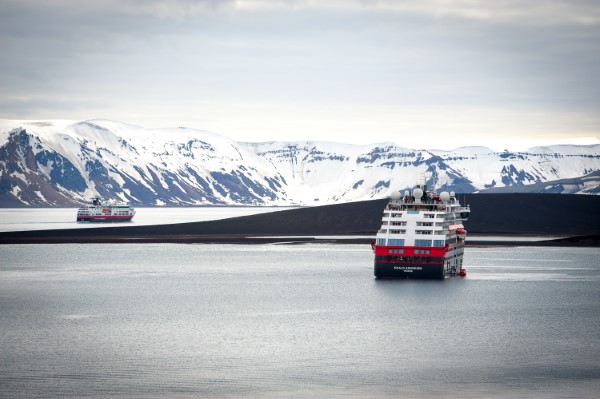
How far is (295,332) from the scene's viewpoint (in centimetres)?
6806

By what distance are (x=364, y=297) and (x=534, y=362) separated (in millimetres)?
32984

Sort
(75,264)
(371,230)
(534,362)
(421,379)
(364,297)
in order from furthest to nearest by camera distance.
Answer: (371,230)
(75,264)
(364,297)
(534,362)
(421,379)

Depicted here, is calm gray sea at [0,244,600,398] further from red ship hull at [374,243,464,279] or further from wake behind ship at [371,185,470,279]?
wake behind ship at [371,185,470,279]

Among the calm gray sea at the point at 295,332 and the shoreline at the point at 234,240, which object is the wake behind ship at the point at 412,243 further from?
the shoreline at the point at 234,240

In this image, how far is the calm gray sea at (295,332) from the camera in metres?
50.1

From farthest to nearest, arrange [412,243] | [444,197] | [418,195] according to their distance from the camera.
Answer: [444,197], [418,195], [412,243]

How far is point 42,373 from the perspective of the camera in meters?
52.6

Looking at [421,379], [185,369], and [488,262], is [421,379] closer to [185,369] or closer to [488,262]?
[185,369]

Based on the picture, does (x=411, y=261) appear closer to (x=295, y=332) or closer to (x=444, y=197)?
(x=444, y=197)

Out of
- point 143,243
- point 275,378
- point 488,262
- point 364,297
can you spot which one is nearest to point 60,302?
point 364,297

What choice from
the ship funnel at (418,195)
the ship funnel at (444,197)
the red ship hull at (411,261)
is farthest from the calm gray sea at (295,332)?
the ship funnel at (444,197)

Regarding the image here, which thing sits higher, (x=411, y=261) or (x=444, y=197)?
(x=444, y=197)

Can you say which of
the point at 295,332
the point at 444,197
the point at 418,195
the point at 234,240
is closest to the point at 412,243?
the point at 418,195

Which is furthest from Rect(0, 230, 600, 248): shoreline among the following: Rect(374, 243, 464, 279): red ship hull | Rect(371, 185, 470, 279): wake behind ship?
Rect(374, 243, 464, 279): red ship hull
